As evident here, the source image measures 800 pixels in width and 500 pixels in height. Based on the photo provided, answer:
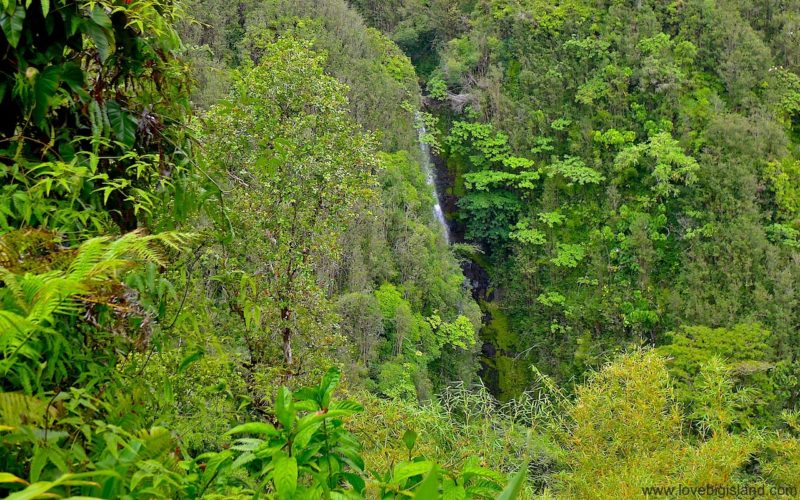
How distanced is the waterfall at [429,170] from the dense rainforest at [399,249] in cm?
19

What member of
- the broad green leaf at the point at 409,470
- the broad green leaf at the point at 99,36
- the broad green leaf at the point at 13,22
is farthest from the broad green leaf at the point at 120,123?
the broad green leaf at the point at 409,470

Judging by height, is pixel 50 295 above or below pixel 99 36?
below

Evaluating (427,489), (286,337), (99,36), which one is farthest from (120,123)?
(286,337)

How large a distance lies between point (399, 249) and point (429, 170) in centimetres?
612

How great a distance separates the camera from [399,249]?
12.8 m

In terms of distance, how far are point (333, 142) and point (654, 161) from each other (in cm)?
1179

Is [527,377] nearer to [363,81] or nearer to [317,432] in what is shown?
[363,81]

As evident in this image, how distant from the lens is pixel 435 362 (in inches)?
523

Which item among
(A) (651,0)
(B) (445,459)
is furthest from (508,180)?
(B) (445,459)

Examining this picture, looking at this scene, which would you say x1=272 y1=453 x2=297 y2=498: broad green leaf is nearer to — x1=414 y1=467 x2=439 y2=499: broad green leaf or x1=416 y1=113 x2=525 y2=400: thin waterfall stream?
x1=414 y1=467 x2=439 y2=499: broad green leaf

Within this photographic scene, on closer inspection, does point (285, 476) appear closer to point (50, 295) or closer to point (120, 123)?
point (50, 295)

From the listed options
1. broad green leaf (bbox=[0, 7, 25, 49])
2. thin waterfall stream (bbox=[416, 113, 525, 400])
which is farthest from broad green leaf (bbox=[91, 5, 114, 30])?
thin waterfall stream (bbox=[416, 113, 525, 400])

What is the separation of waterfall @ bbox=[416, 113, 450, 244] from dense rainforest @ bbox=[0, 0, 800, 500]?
188mm

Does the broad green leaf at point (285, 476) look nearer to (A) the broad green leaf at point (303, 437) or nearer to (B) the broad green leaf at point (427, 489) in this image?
(A) the broad green leaf at point (303, 437)
